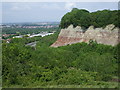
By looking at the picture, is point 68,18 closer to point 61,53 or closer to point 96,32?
point 96,32

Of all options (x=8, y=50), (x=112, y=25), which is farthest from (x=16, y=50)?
(x=112, y=25)

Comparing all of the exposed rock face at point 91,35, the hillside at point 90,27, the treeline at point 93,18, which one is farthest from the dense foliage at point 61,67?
the treeline at point 93,18

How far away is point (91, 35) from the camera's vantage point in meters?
19.3

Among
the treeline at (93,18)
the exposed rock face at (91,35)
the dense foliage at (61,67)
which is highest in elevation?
the treeline at (93,18)

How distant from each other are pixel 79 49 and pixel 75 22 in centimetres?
377

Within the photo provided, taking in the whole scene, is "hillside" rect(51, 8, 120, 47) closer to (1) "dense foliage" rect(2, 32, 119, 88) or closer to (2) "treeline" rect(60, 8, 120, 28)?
(2) "treeline" rect(60, 8, 120, 28)

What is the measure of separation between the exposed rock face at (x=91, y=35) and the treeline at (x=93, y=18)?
1.56 feet

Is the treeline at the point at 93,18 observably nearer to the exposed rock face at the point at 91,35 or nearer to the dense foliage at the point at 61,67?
the exposed rock face at the point at 91,35

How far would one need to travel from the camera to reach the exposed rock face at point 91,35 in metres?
17.4

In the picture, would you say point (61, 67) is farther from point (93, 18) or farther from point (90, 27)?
point (93, 18)

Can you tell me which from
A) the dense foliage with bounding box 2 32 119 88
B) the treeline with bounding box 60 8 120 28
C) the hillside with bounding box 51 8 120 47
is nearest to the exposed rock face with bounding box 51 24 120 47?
the hillside with bounding box 51 8 120 47

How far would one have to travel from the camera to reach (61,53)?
55.6ft

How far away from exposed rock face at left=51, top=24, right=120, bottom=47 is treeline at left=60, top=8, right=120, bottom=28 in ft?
1.56

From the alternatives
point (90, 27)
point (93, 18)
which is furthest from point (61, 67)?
point (93, 18)
